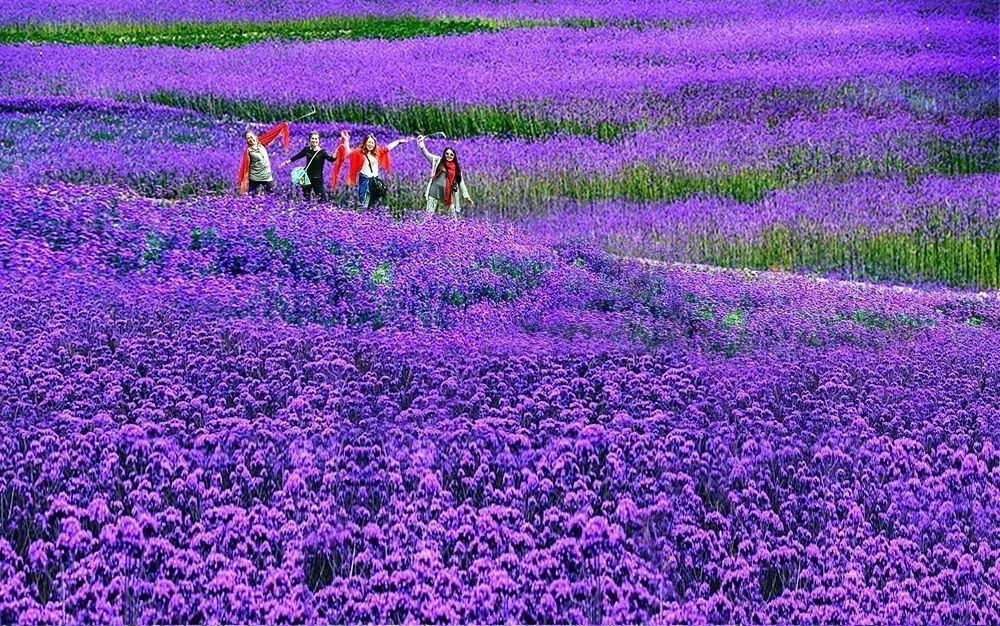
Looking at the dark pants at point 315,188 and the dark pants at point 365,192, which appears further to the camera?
the dark pants at point 315,188

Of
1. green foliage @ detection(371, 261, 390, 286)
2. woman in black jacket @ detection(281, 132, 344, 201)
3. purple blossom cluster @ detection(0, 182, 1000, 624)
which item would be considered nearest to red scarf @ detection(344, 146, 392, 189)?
woman in black jacket @ detection(281, 132, 344, 201)

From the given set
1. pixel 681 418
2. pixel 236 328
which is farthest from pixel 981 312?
pixel 236 328

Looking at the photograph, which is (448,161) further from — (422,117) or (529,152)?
(422,117)

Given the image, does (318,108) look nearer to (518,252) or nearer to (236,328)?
Result: (518,252)

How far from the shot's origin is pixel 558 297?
242 inches

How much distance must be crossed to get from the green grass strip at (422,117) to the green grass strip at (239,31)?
3.63 metres

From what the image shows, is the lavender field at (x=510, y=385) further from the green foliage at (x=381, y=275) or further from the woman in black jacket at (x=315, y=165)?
the woman in black jacket at (x=315, y=165)

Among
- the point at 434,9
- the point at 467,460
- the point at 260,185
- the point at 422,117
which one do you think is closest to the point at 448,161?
the point at 260,185

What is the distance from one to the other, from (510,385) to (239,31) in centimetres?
1501

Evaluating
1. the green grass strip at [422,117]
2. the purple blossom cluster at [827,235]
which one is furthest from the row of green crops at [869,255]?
the green grass strip at [422,117]

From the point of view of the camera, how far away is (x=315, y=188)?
30.5ft

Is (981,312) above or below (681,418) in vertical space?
below

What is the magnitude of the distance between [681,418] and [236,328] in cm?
163

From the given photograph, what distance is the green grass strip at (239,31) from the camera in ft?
56.7
